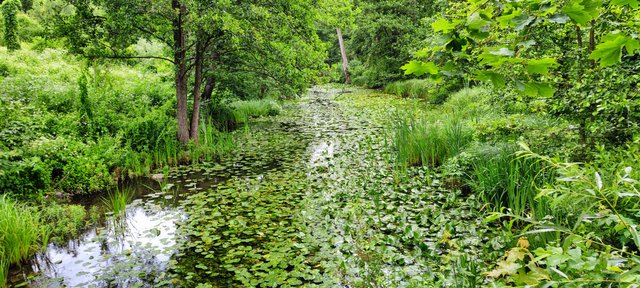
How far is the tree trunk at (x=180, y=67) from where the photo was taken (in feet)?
23.4

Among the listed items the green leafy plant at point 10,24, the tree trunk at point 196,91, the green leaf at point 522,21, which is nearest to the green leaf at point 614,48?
the green leaf at point 522,21

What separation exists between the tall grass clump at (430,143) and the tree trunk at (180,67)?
4.68m

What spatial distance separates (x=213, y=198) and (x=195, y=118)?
131 inches

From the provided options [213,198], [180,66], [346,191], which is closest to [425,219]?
[346,191]

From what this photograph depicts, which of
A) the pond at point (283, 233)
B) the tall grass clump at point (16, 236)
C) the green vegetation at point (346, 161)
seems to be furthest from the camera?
the tall grass clump at point (16, 236)

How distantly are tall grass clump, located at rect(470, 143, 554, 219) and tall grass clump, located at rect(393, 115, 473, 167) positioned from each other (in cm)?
102

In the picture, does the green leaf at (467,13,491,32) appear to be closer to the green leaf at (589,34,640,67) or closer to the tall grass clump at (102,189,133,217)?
the green leaf at (589,34,640,67)

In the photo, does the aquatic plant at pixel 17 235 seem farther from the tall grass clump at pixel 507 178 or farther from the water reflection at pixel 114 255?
the tall grass clump at pixel 507 178

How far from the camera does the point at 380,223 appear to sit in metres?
4.36

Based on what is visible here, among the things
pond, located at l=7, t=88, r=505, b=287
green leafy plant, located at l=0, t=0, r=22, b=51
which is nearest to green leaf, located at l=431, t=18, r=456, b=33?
pond, located at l=7, t=88, r=505, b=287

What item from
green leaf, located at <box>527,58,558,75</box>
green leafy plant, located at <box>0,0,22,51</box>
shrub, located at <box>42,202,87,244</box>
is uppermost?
green leafy plant, located at <box>0,0,22,51</box>

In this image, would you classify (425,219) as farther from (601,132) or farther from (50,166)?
(50,166)

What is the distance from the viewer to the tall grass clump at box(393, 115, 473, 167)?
6.17m

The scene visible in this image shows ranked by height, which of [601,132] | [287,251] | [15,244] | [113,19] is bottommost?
[287,251]
